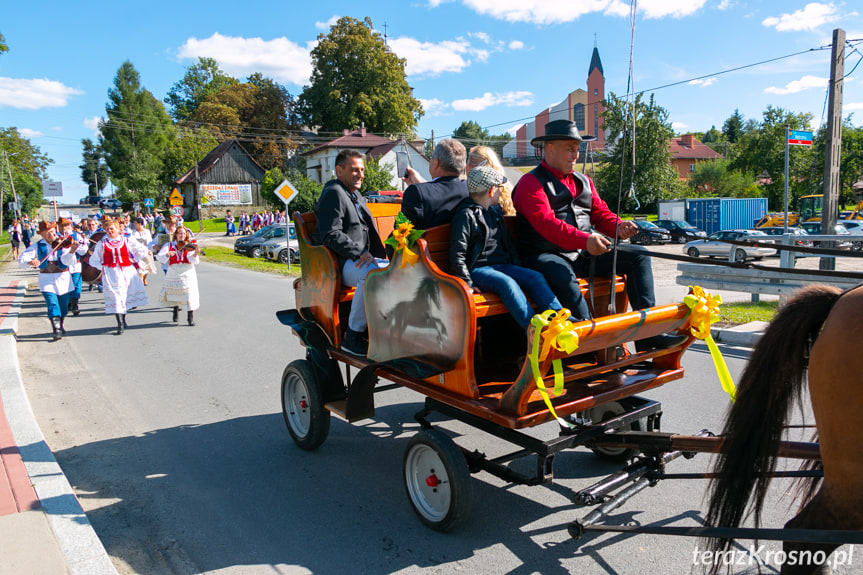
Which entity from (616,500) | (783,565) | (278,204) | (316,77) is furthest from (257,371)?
(316,77)

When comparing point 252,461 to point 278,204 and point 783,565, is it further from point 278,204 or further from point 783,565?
point 278,204

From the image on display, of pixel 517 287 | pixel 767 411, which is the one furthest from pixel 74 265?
pixel 767 411

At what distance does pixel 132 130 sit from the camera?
69000mm

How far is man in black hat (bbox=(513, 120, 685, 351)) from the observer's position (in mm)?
3500

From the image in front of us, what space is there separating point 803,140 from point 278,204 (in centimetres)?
3981

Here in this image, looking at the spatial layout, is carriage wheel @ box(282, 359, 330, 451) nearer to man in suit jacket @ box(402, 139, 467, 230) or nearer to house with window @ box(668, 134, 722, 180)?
man in suit jacket @ box(402, 139, 467, 230)

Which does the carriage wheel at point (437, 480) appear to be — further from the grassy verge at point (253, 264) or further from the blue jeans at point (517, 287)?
the grassy verge at point (253, 264)

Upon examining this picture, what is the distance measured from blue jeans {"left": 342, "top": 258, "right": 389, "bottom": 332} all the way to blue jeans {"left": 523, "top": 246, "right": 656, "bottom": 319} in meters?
1.23

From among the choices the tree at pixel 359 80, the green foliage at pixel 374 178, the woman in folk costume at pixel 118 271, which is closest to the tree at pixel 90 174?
the tree at pixel 359 80

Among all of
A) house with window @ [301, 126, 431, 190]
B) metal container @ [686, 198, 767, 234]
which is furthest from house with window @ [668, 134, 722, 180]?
house with window @ [301, 126, 431, 190]

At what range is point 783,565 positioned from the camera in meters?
2.24

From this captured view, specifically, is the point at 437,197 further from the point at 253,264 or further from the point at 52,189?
the point at 52,189

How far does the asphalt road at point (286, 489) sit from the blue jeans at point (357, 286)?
1094 millimetres

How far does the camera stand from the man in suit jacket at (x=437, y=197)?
12.3 feet
